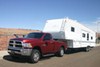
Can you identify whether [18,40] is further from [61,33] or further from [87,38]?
[87,38]

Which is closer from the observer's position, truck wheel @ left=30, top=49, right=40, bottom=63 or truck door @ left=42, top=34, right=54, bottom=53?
truck wheel @ left=30, top=49, right=40, bottom=63

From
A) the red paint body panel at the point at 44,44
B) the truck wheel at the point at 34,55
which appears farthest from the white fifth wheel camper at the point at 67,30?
the truck wheel at the point at 34,55

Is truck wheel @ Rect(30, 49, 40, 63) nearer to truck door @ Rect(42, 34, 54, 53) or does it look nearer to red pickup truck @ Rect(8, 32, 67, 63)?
red pickup truck @ Rect(8, 32, 67, 63)

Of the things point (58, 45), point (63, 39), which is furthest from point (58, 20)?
point (58, 45)

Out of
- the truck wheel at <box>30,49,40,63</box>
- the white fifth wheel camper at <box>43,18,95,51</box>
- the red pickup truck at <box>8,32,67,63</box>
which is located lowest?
the truck wheel at <box>30,49,40,63</box>

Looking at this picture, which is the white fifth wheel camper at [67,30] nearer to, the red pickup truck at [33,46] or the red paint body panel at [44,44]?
the red paint body panel at [44,44]

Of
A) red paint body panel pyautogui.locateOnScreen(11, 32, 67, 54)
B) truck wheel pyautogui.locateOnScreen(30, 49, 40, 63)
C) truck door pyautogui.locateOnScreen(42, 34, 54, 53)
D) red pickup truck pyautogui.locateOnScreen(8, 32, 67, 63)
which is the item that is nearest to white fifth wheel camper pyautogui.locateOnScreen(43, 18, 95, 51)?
red paint body panel pyautogui.locateOnScreen(11, 32, 67, 54)

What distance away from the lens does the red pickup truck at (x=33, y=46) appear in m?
12.7

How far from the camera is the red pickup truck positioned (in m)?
12.7

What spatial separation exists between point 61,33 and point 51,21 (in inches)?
72.2

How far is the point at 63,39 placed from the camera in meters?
18.8

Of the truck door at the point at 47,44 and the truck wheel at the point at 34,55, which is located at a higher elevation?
the truck door at the point at 47,44

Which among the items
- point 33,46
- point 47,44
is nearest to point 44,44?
point 47,44

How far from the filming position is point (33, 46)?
1298 cm
